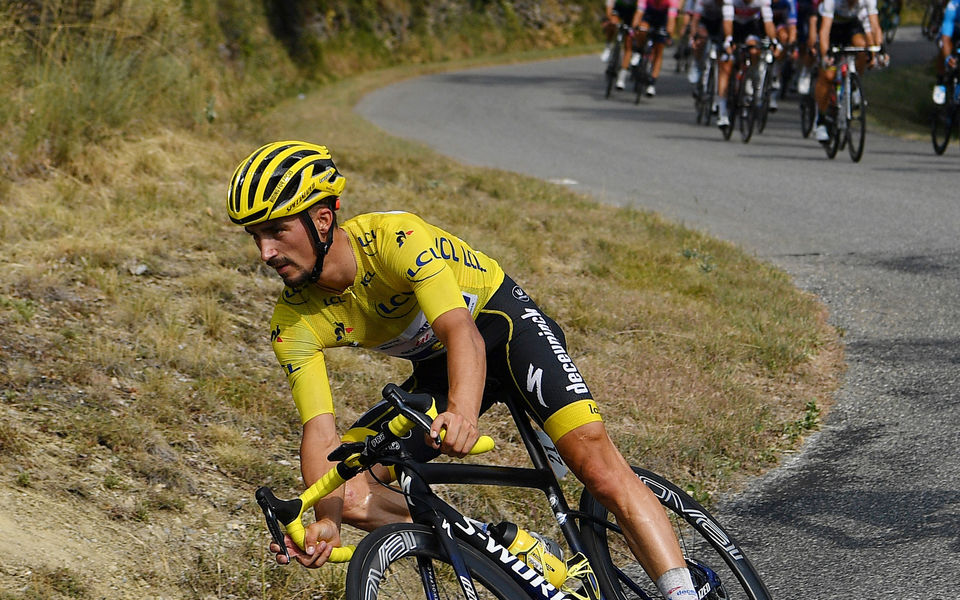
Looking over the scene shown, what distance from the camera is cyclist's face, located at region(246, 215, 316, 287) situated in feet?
11.5

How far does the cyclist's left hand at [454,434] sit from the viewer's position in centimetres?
295

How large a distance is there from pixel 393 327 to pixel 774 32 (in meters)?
12.5

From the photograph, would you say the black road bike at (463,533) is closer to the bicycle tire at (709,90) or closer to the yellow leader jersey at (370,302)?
the yellow leader jersey at (370,302)

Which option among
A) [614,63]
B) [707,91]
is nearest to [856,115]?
[707,91]

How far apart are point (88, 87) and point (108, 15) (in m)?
1.36

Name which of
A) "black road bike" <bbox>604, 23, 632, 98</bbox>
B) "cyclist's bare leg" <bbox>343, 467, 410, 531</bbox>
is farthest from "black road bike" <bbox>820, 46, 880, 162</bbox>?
"cyclist's bare leg" <bbox>343, 467, 410, 531</bbox>

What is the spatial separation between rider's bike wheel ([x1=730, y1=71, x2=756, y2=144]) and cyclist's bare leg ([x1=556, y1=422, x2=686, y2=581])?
12.9m

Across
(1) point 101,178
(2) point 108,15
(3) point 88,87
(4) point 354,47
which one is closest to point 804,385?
(1) point 101,178

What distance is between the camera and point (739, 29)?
15836mm

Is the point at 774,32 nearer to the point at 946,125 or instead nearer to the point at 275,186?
the point at 946,125

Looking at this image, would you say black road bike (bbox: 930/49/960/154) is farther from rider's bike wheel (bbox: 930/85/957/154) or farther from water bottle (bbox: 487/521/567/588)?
water bottle (bbox: 487/521/567/588)

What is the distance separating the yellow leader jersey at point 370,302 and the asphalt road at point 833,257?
6.28ft

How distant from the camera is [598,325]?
7.65 metres

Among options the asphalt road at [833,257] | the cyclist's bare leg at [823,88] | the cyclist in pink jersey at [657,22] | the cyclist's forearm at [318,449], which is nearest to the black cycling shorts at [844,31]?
the cyclist's bare leg at [823,88]
